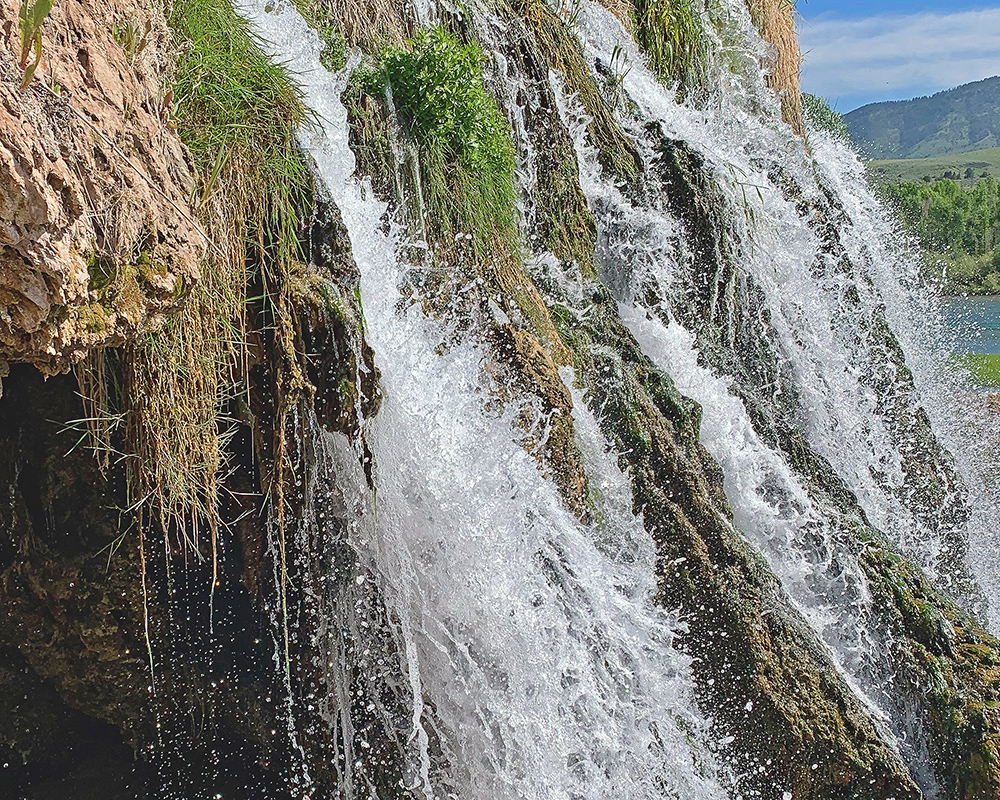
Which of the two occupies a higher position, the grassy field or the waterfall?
the waterfall

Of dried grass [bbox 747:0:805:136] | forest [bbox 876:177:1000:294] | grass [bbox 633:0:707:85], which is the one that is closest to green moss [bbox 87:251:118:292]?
grass [bbox 633:0:707:85]

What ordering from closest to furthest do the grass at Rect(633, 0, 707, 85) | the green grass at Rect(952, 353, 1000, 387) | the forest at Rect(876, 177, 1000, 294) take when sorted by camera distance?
the grass at Rect(633, 0, 707, 85)
the green grass at Rect(952, 353, 1000, 387)
the forest at Rect(876, 177, 1000, 294)

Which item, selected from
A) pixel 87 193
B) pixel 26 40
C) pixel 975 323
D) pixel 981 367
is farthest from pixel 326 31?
pixel 975 323

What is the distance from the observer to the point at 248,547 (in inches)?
116

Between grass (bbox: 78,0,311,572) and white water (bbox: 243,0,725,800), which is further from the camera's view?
white water (bbox: 243,0,725,800)

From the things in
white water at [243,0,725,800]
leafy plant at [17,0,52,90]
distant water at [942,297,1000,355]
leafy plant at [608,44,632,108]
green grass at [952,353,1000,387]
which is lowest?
distant water at [942,297,1000,355]

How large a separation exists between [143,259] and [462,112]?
182 centimetres

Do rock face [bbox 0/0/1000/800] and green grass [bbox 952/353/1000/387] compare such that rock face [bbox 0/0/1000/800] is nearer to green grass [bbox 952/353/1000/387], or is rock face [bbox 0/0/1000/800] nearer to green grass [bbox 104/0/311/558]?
green grass [bbox 104/0/311/558]

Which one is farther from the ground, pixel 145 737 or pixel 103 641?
pixel 103 641

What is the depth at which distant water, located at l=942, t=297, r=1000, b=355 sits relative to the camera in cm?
2475

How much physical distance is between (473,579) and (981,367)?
18.1m

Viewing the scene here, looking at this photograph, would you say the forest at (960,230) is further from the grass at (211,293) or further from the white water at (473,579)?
the grass at (211,293)

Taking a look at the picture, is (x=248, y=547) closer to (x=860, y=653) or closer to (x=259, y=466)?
(x=259, y=466)

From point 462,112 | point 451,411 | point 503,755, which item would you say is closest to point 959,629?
point 503,755
